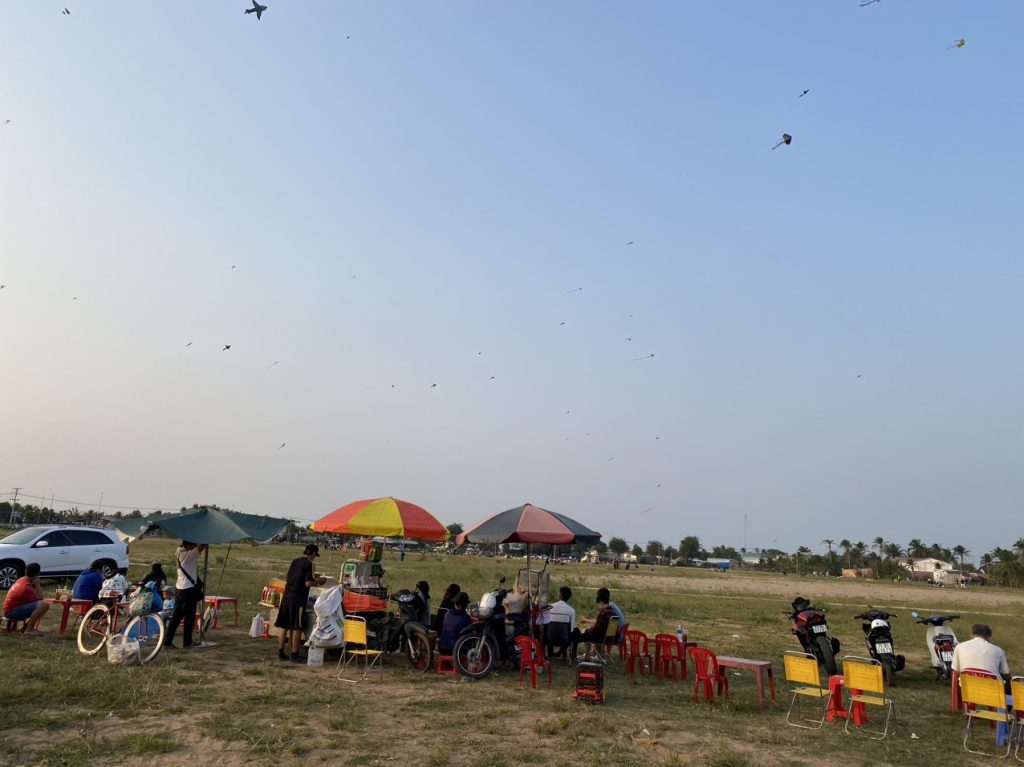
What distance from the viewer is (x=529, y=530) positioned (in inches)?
406

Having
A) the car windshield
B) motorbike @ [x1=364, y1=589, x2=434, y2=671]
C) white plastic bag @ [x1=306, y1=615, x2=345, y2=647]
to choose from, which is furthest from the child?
the car windshield

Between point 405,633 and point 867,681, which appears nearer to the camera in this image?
point 867,681

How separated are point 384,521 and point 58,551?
1202 centimetres

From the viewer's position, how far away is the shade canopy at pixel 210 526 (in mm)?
10773

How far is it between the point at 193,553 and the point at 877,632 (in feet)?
34.0

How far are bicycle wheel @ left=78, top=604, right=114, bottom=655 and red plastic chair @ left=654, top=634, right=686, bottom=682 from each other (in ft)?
27.0

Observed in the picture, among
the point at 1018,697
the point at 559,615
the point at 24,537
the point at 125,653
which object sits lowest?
the point at 125,653

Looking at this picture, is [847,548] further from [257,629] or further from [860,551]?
[257,629]

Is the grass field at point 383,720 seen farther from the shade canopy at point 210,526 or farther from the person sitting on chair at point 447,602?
the shade canopy at point 210,526

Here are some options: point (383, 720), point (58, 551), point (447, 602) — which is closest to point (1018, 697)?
point (383, 720)

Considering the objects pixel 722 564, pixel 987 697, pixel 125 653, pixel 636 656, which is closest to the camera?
pixel 987 697

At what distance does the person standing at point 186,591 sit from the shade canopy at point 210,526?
0.80 feet

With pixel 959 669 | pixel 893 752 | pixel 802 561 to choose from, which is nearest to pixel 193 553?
pixel 893 752

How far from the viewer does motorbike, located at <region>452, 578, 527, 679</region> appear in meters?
9.52
